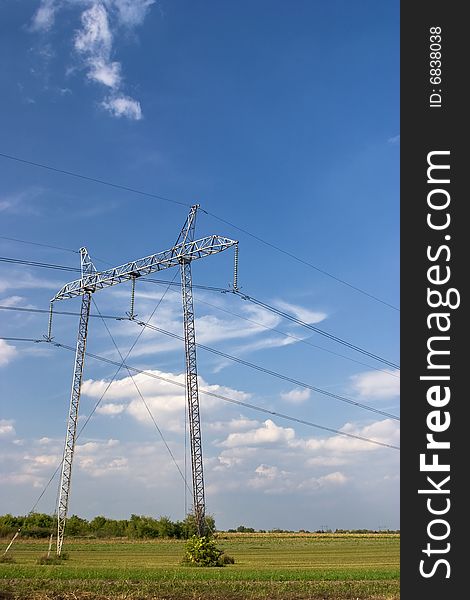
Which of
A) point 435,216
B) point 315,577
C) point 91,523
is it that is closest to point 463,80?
point 435,216

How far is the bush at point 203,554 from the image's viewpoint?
57531 millimetres

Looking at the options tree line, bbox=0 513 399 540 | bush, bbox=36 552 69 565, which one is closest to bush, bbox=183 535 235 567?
bush, bbox=36 552 69 565

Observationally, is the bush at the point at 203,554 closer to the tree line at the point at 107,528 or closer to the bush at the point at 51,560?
the bush at the point at 51,560

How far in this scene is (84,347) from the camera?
213ft

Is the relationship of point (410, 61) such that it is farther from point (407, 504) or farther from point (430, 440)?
point (407, 504)

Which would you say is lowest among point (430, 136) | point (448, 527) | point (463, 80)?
point (448, 527)

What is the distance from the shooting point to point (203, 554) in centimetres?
5791

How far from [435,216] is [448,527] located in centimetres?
642

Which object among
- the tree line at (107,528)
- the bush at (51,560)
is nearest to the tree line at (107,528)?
the tree line at (107,528)

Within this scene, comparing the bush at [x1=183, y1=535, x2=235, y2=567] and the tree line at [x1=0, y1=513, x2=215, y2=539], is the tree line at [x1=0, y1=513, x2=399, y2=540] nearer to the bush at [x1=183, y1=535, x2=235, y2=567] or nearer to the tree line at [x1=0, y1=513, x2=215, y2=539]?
the tree line at [x1=0, y1=513, x2=215, y2=539]

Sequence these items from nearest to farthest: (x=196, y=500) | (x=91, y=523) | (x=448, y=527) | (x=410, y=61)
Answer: (x=448, y=527)
(x=410, y=61)
(x=196, y=500)
(x=91, y=523)

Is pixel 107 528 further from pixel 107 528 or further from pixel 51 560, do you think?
pixel 51 560

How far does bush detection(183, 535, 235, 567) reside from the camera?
57.5m

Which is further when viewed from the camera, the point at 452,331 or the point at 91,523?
the point at 91,523
